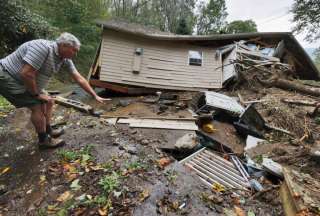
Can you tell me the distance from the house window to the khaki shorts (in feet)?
29.3

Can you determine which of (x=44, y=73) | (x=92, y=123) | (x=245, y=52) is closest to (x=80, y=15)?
(x=245, y=52)

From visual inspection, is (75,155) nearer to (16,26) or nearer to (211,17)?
(16,26)

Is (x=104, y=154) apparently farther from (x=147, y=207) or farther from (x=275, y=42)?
(x=275, y=42)

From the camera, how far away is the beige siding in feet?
33.2

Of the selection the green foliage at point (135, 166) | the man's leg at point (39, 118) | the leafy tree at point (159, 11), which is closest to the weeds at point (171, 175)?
the green foliage at point (135, 166)

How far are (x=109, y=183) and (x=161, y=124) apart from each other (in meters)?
3.28

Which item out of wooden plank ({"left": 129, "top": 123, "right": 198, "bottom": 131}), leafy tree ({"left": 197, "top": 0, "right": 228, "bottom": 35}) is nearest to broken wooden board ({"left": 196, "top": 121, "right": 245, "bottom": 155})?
wooden plank ({"left": 129, "top": 123, "right": 198, "bottom": 131})

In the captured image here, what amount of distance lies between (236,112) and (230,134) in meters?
1.04

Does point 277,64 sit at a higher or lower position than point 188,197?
higher

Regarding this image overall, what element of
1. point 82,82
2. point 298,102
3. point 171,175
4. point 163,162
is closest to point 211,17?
point 298,102

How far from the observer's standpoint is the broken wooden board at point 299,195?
7.35ft

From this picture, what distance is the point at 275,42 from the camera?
38.6 feet

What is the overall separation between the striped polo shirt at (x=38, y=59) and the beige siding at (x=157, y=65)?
7221 millimetres

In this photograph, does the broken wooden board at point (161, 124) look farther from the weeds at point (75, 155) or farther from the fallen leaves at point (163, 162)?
the weeds at point (75, 155)
